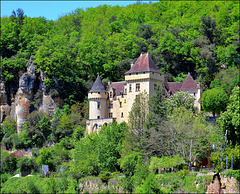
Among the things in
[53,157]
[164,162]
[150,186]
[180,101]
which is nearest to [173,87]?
[180,101]

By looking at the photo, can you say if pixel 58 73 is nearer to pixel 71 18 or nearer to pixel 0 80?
pixel 0 80

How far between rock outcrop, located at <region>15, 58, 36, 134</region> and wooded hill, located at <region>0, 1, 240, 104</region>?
2215 millimetres

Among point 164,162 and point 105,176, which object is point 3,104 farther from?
point 164,162

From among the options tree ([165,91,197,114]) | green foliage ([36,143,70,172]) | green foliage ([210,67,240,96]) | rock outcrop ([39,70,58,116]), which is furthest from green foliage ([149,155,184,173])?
rock outcrop ([39,70,58,116])

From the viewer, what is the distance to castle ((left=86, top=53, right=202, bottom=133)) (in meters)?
59.8

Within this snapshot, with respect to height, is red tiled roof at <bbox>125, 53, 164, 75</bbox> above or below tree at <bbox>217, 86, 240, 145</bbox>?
above

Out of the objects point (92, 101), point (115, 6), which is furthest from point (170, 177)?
point (115, 6)

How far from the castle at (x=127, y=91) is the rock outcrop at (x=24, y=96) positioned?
13.9 meters

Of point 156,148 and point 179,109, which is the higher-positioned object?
point 179,109

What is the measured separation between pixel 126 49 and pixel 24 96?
695 inches

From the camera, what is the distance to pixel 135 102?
55906mm

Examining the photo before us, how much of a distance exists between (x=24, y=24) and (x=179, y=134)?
48.6 metres

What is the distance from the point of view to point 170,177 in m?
44.2

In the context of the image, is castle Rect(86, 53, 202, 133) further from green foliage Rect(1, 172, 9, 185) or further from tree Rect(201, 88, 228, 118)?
green foliage Rect(1, 172, 9, 185)
